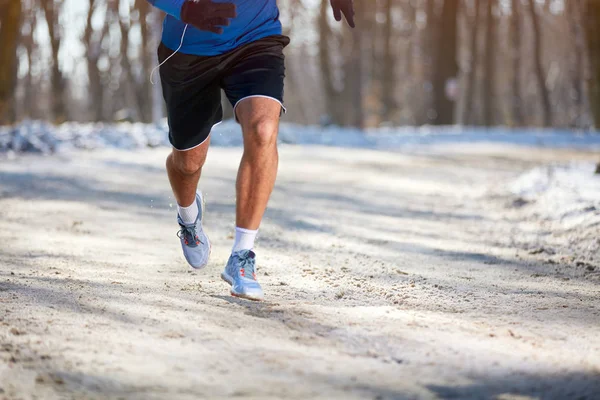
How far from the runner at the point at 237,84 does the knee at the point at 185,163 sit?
0.03 m

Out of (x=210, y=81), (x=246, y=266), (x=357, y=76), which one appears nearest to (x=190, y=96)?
(x=210, y=81)

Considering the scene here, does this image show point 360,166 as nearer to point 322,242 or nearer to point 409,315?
point 322,242

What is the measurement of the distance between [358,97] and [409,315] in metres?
36.4

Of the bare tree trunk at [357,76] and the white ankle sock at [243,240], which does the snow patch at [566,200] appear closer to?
the white ankle sock at [243,240]

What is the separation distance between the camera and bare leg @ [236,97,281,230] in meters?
4.23

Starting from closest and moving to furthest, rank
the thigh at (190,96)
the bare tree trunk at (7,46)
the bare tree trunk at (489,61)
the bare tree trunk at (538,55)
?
the thigh at (190,96) < the bare tree trunk at (7,46) < the bare tree trunk at (489,61) < the bare tree trunk at (538,55)

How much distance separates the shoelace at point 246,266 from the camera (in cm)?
414

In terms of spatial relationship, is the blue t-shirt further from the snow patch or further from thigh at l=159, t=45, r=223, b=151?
the snow patch

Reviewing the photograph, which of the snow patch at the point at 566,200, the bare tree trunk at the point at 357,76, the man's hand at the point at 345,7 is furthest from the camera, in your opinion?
the bare tree trunk at the point at 357,76

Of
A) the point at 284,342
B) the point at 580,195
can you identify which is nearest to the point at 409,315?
the point at 284,342

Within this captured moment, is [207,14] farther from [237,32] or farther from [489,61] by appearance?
[489,61]

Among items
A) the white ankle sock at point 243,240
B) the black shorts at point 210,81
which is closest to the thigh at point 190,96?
the black shorts at point 210,81

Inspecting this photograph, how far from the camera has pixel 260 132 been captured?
4.21 metres

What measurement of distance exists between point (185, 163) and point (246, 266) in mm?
889
